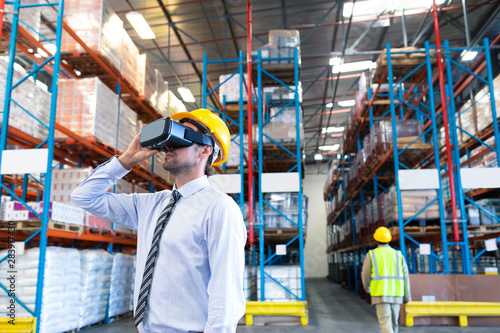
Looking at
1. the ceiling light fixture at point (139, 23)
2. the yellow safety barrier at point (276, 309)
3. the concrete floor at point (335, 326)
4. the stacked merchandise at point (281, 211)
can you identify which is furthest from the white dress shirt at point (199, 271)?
the ceiling light fixture at point (139, 23)

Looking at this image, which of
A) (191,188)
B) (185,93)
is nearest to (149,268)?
(191,188)

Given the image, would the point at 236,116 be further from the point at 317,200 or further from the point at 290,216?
the point at 317,200

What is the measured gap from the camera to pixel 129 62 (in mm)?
9062

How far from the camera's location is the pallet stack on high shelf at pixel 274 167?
8.11 metres

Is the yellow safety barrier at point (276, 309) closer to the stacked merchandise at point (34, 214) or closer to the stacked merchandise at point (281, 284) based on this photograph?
the stacked merchandise at point (281, 284)

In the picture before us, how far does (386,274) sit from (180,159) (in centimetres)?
456

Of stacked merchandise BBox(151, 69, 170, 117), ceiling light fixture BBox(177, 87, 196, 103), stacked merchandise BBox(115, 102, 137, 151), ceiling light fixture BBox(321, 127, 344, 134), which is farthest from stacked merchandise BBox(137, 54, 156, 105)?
ceiling light fixture BBox(321, 127, 344, 134)

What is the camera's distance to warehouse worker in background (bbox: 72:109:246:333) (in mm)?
1494

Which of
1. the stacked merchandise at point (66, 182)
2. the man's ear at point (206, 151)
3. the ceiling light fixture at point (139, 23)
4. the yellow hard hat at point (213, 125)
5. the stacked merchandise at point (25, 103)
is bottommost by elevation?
the man's ear at point (206, 151)

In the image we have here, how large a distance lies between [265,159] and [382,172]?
301cm

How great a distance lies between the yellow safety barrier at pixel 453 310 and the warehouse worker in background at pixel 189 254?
22.9 feet

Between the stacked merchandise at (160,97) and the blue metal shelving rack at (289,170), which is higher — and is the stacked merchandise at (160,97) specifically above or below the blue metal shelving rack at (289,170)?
above

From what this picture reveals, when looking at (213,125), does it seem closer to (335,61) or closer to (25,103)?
(25,103)

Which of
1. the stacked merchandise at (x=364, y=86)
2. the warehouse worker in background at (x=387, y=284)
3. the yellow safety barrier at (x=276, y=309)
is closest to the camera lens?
the warehouse worker in background at (x=387, y=284)
